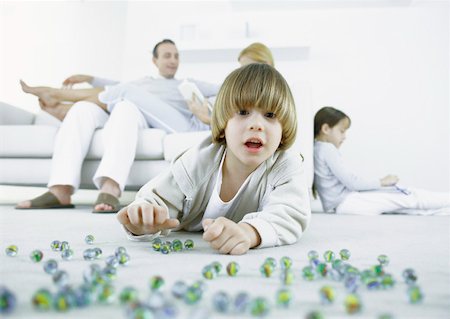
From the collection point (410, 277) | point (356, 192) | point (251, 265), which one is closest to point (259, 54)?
point (356, 192)

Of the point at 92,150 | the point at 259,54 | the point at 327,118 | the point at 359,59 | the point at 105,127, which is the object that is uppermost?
the point at 359,59

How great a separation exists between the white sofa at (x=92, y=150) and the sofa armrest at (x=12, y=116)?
485 mm

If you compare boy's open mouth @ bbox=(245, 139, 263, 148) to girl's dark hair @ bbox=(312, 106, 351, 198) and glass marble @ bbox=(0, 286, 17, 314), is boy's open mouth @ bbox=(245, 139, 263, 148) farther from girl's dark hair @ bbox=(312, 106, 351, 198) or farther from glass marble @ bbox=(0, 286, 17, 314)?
girl's dark hair @ bbox=(312, 106, 351, 198)

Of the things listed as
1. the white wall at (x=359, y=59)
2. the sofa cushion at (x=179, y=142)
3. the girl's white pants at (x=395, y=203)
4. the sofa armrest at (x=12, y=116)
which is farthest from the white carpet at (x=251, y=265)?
the white wall at (x=359, y=59)

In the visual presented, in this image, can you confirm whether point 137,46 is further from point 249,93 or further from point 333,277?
point 333,277

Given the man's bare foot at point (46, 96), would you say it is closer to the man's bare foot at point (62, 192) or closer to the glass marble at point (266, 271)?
the man's bare foot at point (62, 192)

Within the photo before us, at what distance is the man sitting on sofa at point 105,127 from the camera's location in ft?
6.07

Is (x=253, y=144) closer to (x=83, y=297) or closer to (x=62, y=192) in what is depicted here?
(x=83, y=297)

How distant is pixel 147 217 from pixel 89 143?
1.31 metres

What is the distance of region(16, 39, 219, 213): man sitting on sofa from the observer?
1851mm

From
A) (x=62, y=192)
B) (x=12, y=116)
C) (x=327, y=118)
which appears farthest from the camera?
(x=12, y=116)

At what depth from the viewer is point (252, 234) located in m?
0.86

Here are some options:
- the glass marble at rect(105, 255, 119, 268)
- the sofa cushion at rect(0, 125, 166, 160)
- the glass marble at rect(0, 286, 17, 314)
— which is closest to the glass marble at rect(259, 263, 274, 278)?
the glass marble at rect(105, 255, 119, 268)

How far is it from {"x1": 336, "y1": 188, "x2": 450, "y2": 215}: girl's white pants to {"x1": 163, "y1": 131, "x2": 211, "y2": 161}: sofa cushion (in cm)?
84
